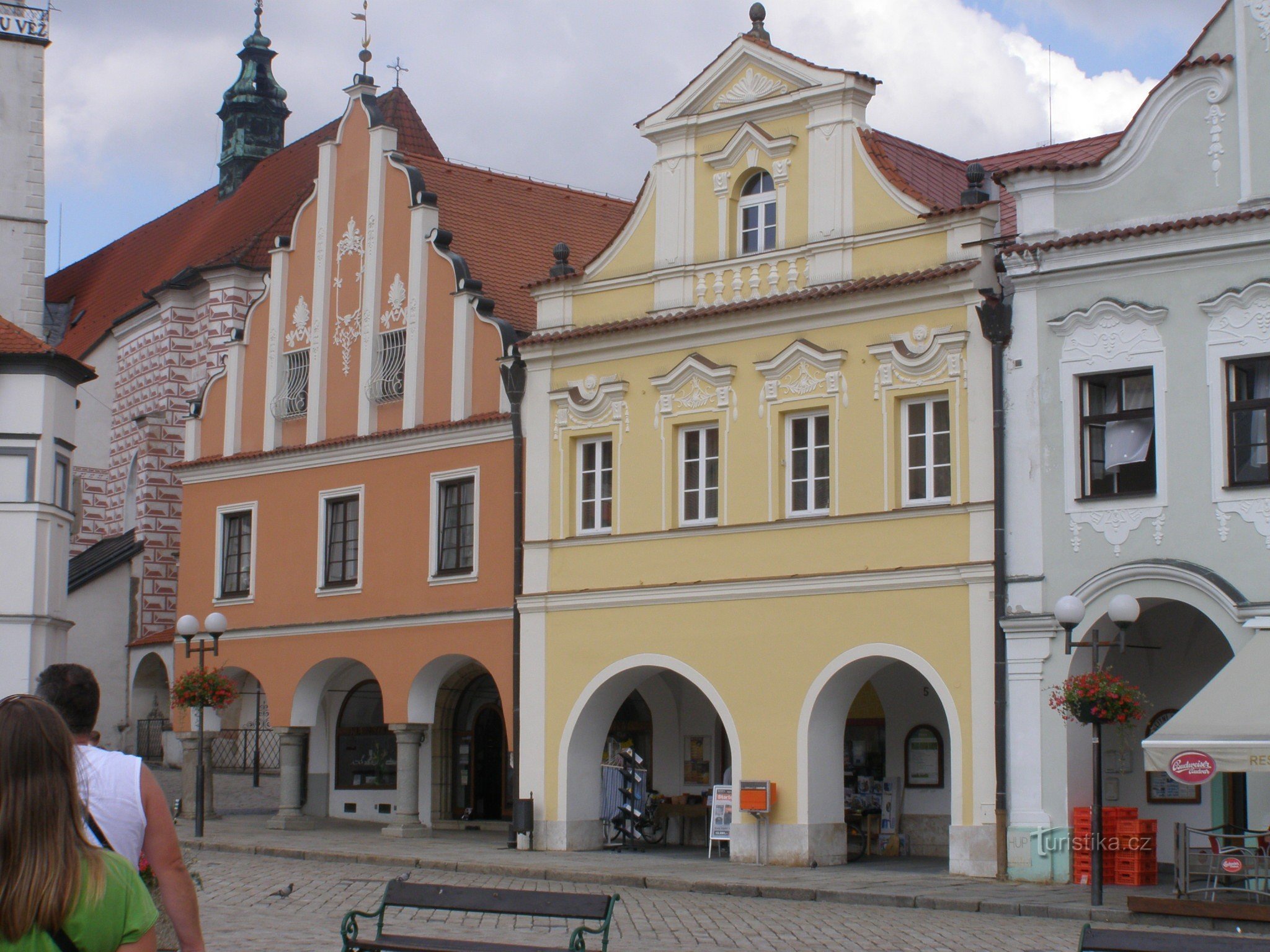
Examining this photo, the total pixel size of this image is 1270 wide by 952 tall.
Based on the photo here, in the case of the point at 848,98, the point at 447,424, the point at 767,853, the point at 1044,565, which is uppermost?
the point at 848,98

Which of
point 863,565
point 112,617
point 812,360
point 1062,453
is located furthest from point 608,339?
point 112,617

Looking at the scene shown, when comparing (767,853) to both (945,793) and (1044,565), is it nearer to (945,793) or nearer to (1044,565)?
(945,793)

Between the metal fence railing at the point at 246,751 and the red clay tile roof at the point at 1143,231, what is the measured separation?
21150 mm

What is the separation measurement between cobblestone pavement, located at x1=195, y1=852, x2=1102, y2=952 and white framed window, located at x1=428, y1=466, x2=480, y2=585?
25.0ft

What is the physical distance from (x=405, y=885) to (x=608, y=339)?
1500 centimetres

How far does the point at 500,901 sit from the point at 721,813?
13.1 meters

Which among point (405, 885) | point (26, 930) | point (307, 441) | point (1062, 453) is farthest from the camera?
point (307, 441)

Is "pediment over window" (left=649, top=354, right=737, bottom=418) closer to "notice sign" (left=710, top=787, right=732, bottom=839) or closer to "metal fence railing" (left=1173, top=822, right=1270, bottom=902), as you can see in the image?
"notice sign" (left=710, top=787, right=732, bottom=839)

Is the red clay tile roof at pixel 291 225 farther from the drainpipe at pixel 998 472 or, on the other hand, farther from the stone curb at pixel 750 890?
the drainpipe at pixel 998 472

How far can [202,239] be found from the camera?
48688 millimetres

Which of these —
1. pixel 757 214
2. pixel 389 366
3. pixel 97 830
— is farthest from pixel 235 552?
pixel 97 830

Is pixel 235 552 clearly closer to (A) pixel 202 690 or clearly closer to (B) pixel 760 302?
(A) pixel 202 690

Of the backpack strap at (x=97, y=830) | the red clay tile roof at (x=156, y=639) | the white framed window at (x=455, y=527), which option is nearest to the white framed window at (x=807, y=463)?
Answer: the white framed window at (x=455, y=527)

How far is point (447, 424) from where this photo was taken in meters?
29.2
